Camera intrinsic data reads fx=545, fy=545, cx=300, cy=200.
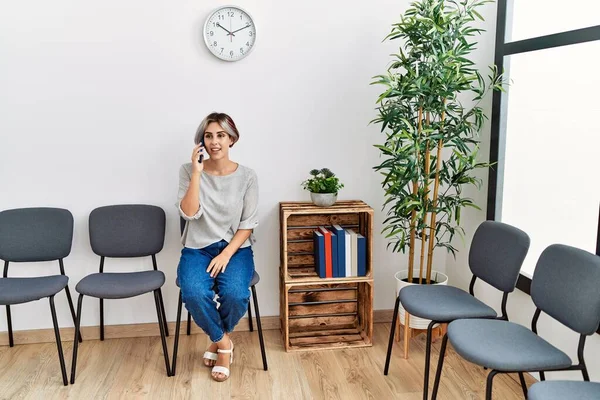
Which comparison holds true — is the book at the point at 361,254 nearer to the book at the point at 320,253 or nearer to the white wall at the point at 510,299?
the book at the point at 320,253

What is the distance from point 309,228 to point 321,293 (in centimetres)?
43

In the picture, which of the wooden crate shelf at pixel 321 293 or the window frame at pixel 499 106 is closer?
the window frame at pixel 499 106

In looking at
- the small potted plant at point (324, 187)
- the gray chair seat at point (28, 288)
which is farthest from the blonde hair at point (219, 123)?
the gray chair seat at point (28, 288)

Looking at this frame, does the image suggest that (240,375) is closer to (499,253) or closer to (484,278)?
(484,278)

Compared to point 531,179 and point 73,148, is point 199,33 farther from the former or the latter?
point 531,179

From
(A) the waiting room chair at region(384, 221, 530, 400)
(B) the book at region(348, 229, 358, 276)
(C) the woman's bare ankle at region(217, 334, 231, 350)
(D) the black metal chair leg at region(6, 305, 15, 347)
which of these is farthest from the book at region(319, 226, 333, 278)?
(D) the black metal chair leg at region(6, 305, 15, 347)

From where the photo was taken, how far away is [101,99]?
318 cm

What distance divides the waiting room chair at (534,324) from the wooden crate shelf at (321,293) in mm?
1015

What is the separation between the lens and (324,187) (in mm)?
3162

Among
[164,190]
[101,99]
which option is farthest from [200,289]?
[101,99]

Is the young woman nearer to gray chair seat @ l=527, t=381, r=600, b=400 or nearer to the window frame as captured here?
the window frame

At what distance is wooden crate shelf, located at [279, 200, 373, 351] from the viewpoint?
126 inches

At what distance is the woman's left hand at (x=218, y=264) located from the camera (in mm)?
2918

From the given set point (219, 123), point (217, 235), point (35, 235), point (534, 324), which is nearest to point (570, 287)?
point (534, 324)
